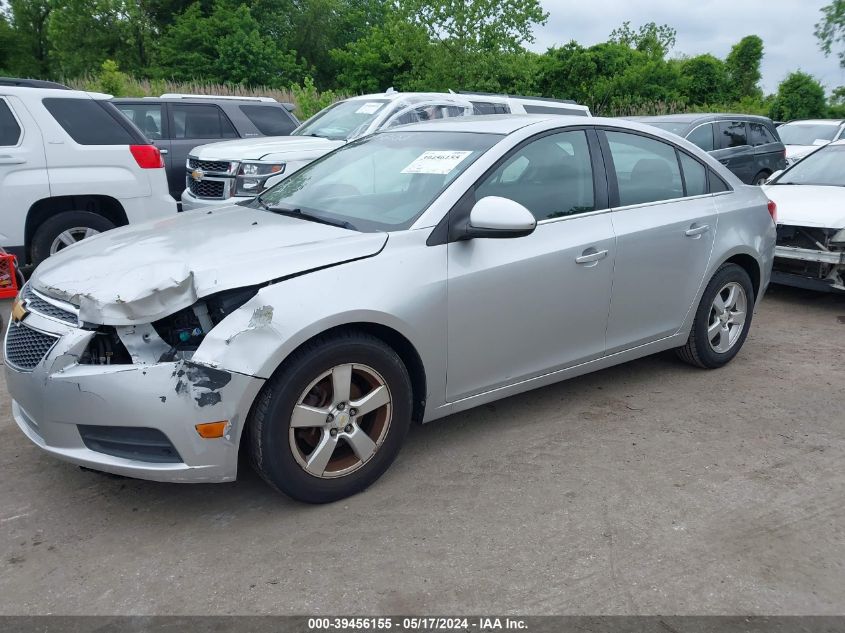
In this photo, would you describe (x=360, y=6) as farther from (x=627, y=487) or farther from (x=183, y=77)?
(x=627, y=487)

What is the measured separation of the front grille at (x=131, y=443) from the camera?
2.98 m

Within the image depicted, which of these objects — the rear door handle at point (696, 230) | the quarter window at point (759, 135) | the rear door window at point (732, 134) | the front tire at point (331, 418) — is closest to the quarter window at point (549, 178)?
the rear door handle at point (696, 230)

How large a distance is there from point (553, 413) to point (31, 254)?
511cm

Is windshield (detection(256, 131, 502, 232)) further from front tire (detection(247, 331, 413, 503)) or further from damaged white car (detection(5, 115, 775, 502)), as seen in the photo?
front tire (detection(247, 331, 413, 503))

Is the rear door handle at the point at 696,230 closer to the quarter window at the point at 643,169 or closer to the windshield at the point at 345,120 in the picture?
the quarter window at the point at 643,169

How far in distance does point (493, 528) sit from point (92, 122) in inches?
234

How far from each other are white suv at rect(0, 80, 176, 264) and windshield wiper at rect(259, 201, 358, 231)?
3375 mm

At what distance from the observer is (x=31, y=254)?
682cm

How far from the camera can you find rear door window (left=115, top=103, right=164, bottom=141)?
10.7m

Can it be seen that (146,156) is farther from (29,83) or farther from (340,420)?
(340,420)

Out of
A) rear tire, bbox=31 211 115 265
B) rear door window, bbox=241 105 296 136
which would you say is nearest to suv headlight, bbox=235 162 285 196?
rear tire, bbox=31 211 115 265

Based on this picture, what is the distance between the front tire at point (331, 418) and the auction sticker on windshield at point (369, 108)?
6.77 meters

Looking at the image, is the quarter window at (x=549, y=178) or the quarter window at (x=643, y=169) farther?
the quarter window at (x=643, y=169)

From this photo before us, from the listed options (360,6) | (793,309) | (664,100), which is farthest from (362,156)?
(360,6)
